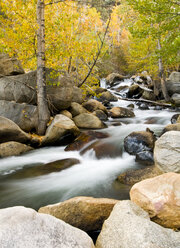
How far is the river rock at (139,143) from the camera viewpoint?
594cm

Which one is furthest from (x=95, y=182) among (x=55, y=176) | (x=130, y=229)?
(x=130, y=229)

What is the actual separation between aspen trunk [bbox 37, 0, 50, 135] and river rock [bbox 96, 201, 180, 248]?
20.5 feet

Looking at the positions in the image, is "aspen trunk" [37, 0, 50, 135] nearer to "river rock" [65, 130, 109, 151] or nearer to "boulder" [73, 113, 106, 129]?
"river rock" [65, 130, 109, 151]

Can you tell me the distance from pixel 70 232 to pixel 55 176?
333 cm

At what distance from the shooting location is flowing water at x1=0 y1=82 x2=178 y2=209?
406cm

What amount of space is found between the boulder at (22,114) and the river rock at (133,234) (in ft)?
21.3

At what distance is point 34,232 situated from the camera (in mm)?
1633

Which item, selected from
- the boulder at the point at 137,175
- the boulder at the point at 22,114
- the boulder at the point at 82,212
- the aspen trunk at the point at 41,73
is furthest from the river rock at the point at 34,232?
the boulder at the point at 22,114

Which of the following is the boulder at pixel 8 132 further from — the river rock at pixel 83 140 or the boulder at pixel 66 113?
the boulder at pixel 66 113

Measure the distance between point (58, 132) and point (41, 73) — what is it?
2.64 metres

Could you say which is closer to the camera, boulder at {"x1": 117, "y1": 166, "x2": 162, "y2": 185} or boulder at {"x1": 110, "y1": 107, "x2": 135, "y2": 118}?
boulder at {"x1": 117, "y1": 166, "x2": 162, "y2": 185}

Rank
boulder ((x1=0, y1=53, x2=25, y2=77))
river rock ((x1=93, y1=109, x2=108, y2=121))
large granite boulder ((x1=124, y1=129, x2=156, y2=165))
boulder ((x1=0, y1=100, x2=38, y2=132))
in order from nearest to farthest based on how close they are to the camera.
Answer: large granite boulder ((x1=124, y1=129, x2=156, y2=165))
boulder ((x1=0, y1=100, x2=38, y2=132))
boulder ((x1=0, y1=53, x2=25, y2=77))
river rock ((x1=93, y1=109, x2=108, y2=121))

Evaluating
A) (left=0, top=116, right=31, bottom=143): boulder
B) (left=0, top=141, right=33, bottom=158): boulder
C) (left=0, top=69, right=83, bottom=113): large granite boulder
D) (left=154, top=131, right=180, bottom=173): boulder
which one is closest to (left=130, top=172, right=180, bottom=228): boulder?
Answer: (left=154, top=131, right=180, bottom=173): boulder

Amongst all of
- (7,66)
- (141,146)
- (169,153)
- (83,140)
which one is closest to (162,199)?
(169,153)
